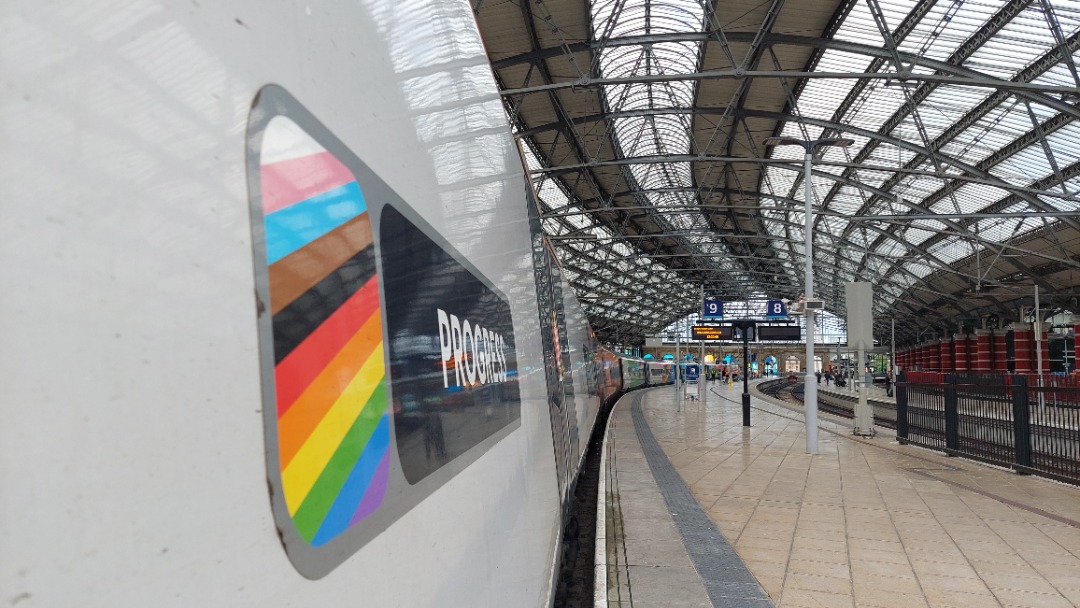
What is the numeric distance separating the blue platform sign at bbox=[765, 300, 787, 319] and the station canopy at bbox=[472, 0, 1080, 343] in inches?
175

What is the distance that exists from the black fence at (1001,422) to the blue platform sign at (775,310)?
11.1 metres

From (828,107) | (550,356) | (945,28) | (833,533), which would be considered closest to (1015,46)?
(945,28)

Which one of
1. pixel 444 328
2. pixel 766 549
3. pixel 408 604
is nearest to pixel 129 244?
pixel 408 604

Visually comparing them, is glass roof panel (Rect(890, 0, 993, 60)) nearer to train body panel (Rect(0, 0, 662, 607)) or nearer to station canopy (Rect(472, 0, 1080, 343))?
station canopy (Rect(472, 0, 1080, 343))

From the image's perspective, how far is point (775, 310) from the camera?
26.9m

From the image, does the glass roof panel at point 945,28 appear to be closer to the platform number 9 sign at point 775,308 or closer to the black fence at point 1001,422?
the black fence at point 1001,422

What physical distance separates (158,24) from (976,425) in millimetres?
13920

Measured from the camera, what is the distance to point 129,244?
753 mm

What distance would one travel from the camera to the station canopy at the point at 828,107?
17.9 meters

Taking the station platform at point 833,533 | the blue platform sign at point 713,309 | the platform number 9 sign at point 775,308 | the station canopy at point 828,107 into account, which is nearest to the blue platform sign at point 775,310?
the platform number 9 sign at point 775,308

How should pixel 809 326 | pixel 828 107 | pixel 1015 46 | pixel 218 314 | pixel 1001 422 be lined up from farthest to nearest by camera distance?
pixel 828 107, pixel 1015 46, pixel 809 326, pixel 1001 422, pixel 218 314

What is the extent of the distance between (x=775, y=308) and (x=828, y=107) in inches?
267

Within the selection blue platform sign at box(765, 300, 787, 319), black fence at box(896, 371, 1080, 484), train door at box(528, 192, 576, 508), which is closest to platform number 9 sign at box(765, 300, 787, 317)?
blue platform sign at box(765, 300, 787, 319)

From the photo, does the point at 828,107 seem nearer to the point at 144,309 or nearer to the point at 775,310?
the point at 775,310
